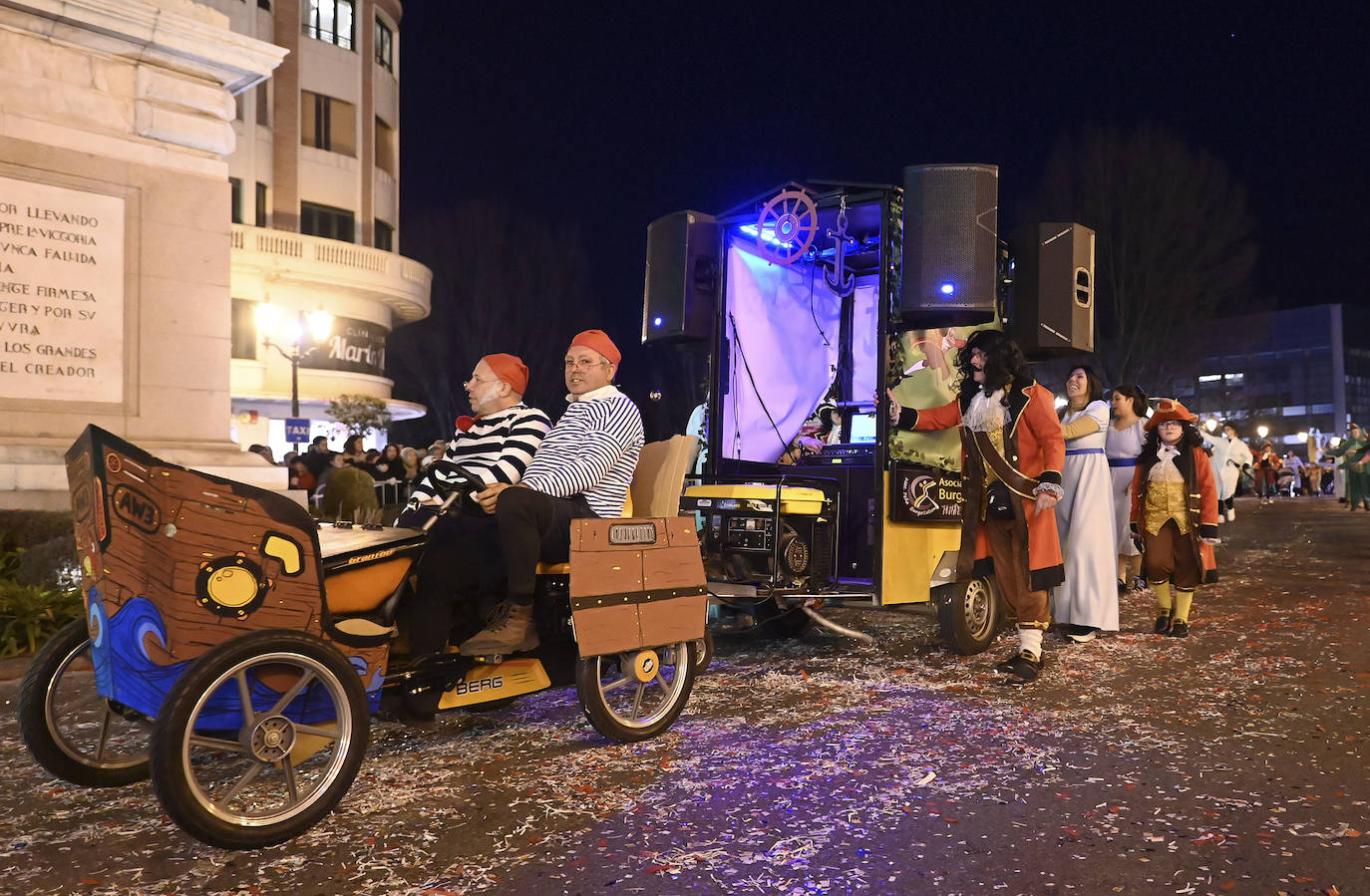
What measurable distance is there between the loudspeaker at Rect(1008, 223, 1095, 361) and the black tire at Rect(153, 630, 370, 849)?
19.4 feet

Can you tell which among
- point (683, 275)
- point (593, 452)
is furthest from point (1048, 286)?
point (593, 452)

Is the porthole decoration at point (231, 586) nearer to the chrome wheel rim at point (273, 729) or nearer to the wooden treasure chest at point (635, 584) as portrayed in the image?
the chrome wheel rim at point (273, 729)

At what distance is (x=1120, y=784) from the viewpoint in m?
4.02

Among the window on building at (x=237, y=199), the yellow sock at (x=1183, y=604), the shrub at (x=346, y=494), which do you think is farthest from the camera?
the window on building at (x=237, y=199)

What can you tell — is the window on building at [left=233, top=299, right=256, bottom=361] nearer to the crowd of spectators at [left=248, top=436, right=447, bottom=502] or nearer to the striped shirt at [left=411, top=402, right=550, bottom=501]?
the crowd of spectators at [left=248, top=436, right=447, bottom=502]

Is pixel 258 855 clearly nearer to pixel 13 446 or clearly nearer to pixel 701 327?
pixel 701 327

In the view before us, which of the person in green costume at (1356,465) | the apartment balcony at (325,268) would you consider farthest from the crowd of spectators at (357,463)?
the person in green costume at (1356,465)

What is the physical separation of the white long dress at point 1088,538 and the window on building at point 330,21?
3665 cm

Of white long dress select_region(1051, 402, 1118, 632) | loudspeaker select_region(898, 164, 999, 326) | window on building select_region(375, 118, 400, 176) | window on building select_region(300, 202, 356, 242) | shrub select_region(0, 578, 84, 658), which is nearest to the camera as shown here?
shrub select_region(0, 578, 84, 658)

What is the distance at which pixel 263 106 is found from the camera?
35.0 m

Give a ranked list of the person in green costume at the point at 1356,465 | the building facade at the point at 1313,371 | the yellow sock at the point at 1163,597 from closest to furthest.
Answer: the yellow sock at the point at 1163,597, the person in green costume at the point at 1356,465, the building facade at the point at 1313,371

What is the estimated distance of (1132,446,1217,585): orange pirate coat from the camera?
7945 millimetres

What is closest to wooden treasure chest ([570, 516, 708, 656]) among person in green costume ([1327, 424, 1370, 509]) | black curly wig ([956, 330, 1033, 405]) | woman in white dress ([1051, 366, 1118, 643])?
black curly wig ([956, 330, 1033, 405])

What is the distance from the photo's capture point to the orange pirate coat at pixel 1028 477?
6.46 meters
